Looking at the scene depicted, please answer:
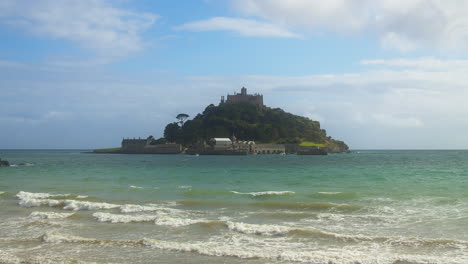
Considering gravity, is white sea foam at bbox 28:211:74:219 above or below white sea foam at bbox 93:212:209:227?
below

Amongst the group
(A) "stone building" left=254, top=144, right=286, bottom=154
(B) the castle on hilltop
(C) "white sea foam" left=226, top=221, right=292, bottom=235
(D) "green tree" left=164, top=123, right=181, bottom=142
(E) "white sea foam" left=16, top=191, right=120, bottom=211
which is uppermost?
(B) the castle on hilltop

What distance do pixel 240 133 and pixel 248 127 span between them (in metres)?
4.32

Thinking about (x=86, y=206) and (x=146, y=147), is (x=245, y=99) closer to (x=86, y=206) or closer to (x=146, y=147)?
(x=146, y=147)

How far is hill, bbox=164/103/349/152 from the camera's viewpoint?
174625 millimetres

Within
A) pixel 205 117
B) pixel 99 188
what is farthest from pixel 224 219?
pixel 205 117

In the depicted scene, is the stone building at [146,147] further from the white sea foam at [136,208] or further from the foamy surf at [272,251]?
the foamy surf at [272,251]

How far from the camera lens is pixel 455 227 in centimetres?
1423

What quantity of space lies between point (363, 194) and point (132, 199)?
1288 cm

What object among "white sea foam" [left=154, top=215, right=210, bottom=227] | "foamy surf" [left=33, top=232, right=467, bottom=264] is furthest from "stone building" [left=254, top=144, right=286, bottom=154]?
"foamy surf" [left=33, top=232, right=467, bottom=264]

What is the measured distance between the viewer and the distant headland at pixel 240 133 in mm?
164500

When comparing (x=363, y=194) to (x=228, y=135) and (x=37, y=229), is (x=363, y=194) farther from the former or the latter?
(x=228, y=135)

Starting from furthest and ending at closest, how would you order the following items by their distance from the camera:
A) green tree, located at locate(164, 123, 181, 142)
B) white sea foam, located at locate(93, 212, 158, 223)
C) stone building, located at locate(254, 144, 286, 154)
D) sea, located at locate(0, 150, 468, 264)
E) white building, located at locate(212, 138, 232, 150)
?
green tree, located at locate(164, 123, 181, 142) < stone building, located at locate(254, 144, 286, 154) < white building, located at locate(212, 138, 232, 150) < white sea foam, located at locate(93, 212, 158, 223) < sea, located at locate(0, 150, 468, 264)

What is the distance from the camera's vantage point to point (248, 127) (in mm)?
176250

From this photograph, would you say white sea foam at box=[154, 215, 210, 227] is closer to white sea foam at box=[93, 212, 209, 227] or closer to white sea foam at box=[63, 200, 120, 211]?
white sea foam at box=[93, 212, 209, 227]
